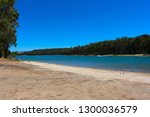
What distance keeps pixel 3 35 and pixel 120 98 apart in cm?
2252

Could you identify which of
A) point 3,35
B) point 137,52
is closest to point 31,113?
point 3,35

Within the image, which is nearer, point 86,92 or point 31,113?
point 31,113

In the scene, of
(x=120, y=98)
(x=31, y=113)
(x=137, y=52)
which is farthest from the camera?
(x=137, y=52)

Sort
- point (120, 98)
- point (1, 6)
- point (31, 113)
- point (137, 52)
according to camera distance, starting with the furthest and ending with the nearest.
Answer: point (137, 52) → point (1, 6) → point (120, 98) → point (31, 113)

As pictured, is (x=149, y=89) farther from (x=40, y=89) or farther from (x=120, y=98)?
(x=40, y=89)

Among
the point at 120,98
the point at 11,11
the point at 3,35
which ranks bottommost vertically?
the point at 120,98

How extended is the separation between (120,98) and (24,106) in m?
4.14

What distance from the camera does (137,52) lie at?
19250cm

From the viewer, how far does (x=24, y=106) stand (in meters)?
9.76

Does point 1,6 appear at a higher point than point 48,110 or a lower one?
higher

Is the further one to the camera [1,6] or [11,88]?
[1,6]

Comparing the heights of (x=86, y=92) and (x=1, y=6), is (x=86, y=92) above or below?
below

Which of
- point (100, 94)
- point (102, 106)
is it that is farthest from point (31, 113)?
point (100, 94)

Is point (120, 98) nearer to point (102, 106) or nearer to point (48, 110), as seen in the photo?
point (102, 106)
